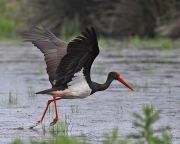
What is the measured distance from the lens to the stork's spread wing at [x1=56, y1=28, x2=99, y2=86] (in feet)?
26.8

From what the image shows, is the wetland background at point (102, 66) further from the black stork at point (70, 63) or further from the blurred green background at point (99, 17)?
the black stork at point (70, 63)

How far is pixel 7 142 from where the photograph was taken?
7.33 m

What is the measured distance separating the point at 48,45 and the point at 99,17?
14.9m

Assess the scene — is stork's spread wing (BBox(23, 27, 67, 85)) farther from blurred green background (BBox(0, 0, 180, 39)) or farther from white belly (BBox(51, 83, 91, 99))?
blurred green background (BBox(0, 0, 180, 39))

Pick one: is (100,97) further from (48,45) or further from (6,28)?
(6,28)

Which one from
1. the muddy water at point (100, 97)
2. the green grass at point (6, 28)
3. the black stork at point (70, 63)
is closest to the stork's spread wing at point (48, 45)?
the black stork at point (70, 63)

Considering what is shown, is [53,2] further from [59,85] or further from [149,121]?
[149,121]

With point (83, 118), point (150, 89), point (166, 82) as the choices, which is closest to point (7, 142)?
point (83, 118)

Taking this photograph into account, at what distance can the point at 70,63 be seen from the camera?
8648 millimetres

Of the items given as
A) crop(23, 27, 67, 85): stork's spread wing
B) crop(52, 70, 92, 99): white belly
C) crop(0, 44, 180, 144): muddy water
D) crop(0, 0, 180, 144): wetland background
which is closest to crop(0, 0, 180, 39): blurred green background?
crop(0, 0, 180, 144): wetland background

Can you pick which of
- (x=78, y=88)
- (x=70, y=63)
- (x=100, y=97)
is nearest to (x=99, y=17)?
(x=100, y=97)

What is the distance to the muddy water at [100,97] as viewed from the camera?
8.41 m

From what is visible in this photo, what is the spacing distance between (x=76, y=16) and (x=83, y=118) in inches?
600

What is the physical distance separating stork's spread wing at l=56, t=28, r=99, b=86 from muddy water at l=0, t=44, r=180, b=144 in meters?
0.55
